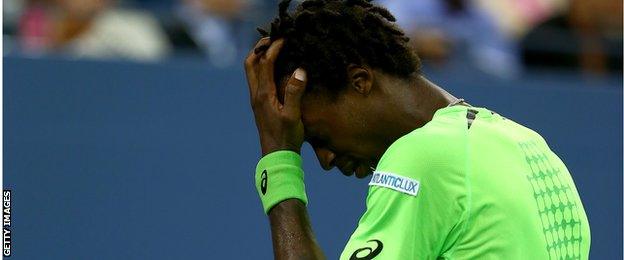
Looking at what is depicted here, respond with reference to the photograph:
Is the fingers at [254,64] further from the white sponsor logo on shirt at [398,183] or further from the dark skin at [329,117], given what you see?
the white sponsor logo on shirt at [398,183]

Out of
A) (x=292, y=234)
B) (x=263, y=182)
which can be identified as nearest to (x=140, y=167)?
(x=263, y=182)

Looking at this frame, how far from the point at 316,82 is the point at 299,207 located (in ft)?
0.93

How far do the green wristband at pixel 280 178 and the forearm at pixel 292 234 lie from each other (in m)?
0.02

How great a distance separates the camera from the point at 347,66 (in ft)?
7.66

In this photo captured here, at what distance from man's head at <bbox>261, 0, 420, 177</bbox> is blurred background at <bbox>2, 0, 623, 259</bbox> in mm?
2692

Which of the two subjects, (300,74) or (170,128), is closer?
(300,74)

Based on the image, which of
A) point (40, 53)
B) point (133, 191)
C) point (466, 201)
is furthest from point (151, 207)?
point (466, 201)

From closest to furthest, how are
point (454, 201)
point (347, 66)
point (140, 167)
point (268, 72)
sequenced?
1. point (454, 201)
2. point (347, 66)
3. point (268, 72)
4. point (140, 167)

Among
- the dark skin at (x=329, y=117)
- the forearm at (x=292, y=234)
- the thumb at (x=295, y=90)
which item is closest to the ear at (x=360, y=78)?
the dark skin at (x=329, y=117)

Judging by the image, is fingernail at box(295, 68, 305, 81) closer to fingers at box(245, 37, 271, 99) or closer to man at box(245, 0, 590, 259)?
man at box(245, 0, 590, 259)

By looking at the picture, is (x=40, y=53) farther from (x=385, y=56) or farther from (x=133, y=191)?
(x=385, y=56)

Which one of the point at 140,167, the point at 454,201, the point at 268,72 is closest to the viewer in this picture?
the point at 454,201

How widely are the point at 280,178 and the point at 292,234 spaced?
132 millimetres

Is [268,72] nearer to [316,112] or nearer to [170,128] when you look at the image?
[316,112]
